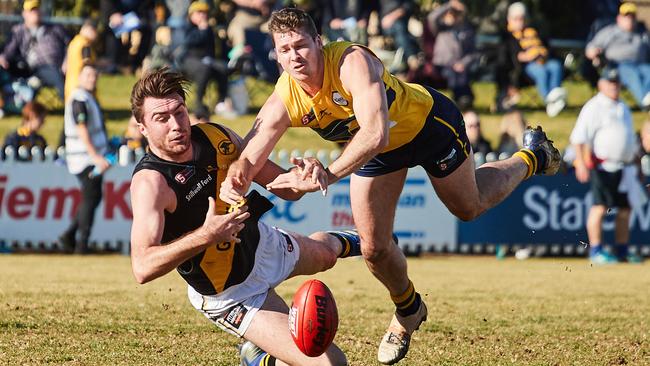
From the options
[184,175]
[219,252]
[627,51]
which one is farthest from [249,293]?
[627,51]

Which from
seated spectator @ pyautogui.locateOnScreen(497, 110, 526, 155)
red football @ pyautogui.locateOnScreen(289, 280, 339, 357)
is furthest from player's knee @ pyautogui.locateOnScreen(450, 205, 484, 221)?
seated spectator @ pyautogui.locateOnScreen(497, 110, 526, 155)

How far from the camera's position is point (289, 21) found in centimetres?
640

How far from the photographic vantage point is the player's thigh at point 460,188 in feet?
24.1

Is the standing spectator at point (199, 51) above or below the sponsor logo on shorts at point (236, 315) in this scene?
above

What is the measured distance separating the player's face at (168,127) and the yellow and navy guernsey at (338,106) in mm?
895

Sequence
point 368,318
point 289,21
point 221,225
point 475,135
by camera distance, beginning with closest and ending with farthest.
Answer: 1. point 221,225
2. point 289,21
3. point 368,318
4. point 475,135

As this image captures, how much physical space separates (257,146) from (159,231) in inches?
35.9

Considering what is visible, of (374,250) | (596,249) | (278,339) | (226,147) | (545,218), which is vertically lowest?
(596,249)

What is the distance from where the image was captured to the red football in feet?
18.5

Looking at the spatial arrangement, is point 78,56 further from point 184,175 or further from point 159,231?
point 159,231

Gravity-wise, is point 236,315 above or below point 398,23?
below

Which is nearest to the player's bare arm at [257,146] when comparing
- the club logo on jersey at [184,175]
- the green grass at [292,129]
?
the club logo on jersey at [184,175]

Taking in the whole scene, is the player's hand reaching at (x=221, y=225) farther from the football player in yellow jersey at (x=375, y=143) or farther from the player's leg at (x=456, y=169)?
the player's leg at (x=456, y=169)

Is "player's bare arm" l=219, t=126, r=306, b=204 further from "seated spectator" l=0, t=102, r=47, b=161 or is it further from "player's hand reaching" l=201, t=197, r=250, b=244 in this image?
"seated spectator" l=0, t=102, r=47, b=161
